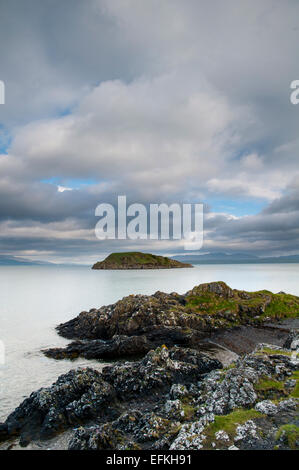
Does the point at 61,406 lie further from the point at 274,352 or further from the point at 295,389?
the point at 274,352

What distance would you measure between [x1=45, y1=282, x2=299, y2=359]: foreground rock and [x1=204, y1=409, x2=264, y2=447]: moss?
2034 centimetres

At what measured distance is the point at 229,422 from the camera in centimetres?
1309

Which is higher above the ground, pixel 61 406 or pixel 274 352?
pixel 274 352

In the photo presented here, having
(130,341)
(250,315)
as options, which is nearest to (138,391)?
(130,341)

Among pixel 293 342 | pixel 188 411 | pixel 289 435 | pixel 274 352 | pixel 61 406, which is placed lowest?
pixel 61 406

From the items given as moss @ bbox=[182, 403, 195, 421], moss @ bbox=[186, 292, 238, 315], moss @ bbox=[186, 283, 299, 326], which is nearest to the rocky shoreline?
moss @ bbox=[182, 403, 195, 421]

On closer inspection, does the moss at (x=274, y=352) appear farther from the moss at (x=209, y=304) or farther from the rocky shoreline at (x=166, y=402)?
the moss at (x=209, y=304)

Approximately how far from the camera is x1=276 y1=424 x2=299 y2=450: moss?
11.0 m

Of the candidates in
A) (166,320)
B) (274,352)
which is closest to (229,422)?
(274,352)

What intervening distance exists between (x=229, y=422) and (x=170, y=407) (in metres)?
4.32

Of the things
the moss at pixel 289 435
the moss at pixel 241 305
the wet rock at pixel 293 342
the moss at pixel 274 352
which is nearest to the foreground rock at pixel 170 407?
the moss at pixel 289 435

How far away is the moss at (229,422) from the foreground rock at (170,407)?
46 mm

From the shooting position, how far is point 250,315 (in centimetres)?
4794

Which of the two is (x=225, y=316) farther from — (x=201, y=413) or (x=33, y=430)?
(x=33, y=430)
